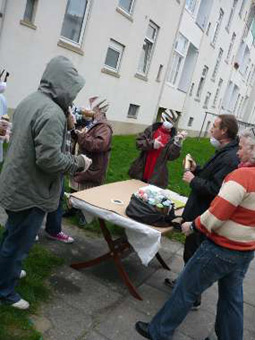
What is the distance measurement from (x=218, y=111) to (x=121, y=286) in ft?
91.2

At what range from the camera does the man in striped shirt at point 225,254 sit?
9.28ft

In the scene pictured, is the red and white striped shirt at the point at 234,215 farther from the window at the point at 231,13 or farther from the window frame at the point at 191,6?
the window at the point at 231,13

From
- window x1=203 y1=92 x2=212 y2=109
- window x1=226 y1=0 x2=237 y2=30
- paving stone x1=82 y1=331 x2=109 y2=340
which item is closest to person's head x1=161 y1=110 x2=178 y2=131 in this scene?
paving stone x1=82 y1=331 x2=109 y2=340

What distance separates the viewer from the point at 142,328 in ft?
11.2

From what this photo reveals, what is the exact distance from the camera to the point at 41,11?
30.7 ft

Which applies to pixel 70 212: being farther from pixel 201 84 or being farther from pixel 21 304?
pixel 201 84

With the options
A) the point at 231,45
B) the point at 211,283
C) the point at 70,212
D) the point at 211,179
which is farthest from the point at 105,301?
the point at 231,45

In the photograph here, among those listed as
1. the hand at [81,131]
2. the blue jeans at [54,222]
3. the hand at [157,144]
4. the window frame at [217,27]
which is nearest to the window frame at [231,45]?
the window frame at [217,27]

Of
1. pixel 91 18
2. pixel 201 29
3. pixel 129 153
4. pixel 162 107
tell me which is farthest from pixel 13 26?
pixel 201 29

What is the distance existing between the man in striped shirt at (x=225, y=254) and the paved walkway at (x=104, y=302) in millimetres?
351

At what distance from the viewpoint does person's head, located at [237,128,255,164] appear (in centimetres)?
292

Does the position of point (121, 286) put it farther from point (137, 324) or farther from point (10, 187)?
point (10, 187)

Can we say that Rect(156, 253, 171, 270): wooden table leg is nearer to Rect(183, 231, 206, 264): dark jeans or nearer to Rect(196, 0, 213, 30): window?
Rect(183, 231, 206, 264): dark jeans

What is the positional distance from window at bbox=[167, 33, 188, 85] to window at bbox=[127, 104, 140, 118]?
2.96 meters
